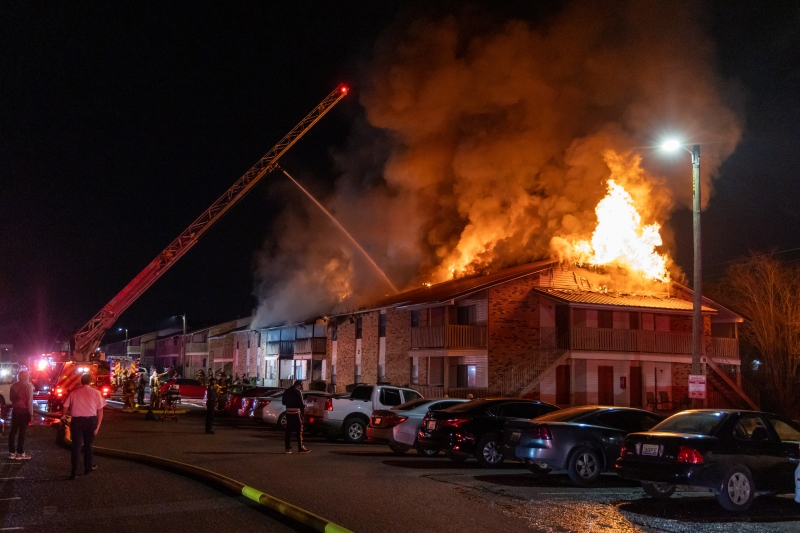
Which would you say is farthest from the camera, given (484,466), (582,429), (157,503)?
(484,466)

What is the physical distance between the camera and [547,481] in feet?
38.8

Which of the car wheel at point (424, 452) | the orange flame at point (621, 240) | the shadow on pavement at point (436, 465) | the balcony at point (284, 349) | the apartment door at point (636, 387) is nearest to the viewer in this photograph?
the shadow on pavement at point (436, 465)

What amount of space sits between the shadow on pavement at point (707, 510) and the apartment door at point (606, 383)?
19806 millimetres

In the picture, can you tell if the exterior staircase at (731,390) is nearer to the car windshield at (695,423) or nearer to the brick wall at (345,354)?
the brick wall at (345,354)

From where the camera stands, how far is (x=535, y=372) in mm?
28469

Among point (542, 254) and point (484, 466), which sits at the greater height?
point (542, 254)

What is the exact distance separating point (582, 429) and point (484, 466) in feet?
7.73

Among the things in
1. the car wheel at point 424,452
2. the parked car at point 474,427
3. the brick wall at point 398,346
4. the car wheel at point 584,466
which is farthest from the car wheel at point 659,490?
the brick wall at point 398,346

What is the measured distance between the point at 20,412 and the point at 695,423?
35.4ft

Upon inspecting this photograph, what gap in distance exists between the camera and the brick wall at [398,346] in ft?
109

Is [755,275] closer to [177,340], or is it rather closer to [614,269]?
[614,269]

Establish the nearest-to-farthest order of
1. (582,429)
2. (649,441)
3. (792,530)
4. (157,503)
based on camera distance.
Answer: (792,530)
(157,503)
(649,441)
(582,429)

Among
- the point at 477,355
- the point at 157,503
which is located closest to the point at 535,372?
the point at 477,355

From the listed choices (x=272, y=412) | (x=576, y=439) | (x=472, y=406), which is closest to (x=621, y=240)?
(x=272, y=412)
